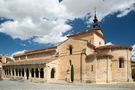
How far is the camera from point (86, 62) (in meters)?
40.6

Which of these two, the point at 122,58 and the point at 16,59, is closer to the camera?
the point at 122,58

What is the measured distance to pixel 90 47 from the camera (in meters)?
42.3

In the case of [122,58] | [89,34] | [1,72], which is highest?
[89,34]

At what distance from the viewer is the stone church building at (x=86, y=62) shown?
3856 centimetres

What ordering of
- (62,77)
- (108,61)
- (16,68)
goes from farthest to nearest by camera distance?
(16,68) < (62,77) < (108,61)

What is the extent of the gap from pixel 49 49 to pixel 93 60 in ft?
48.8

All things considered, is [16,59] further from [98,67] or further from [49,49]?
[98,67]

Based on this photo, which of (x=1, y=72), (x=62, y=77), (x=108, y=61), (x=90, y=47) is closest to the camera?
(x=108, y=61)

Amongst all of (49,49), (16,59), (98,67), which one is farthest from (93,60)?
(16,59)

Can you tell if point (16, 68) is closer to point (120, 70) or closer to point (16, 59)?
point (16, 59)

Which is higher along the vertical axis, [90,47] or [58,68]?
[90,47]

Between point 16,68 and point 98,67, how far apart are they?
2667 centimetres

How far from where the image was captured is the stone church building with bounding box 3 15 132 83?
38.6 meters

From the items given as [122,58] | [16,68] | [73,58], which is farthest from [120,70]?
[16,68]
